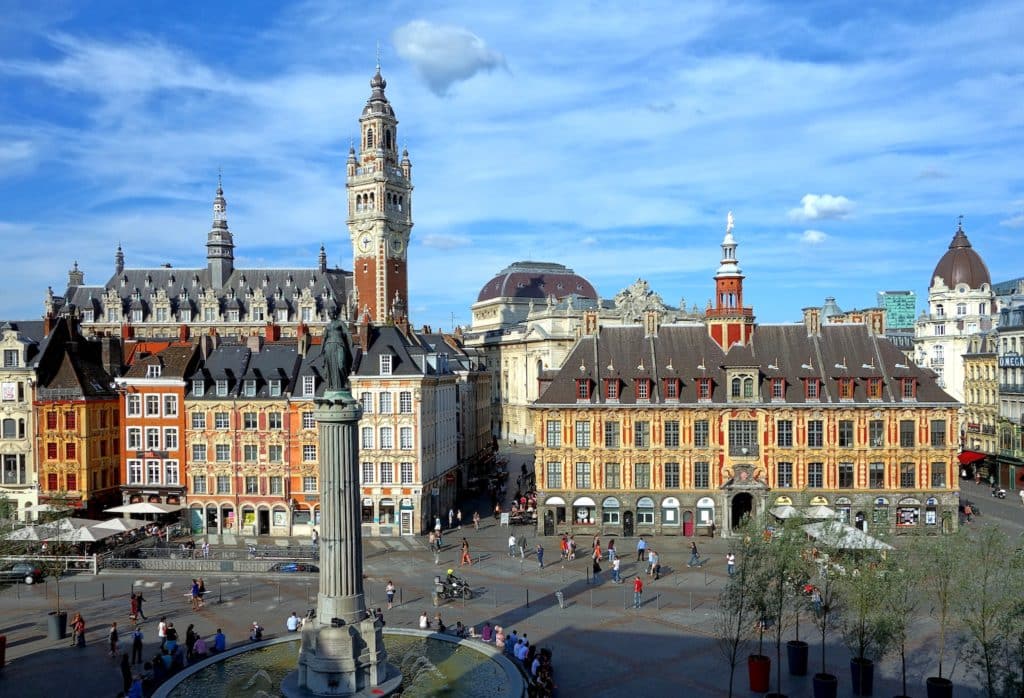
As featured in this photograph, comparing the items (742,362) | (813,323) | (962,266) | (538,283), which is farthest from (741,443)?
(538,283)

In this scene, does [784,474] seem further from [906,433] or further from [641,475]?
[641,475]

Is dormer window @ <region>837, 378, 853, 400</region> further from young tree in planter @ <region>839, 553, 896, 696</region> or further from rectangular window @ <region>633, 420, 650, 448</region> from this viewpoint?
young tree in planter @ <region>839, 553, 896, 696</region>

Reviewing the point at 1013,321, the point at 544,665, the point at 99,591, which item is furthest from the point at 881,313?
the point at 99,591

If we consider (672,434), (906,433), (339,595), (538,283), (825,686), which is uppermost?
(538,283)

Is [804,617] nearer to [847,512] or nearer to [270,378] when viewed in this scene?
[847,512]

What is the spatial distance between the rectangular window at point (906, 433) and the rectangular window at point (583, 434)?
21.1 m

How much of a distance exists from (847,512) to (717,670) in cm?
2935

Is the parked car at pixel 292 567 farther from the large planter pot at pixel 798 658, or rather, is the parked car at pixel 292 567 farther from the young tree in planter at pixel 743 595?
the large planter pot at pixel 798 658

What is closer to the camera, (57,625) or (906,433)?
(57,625)

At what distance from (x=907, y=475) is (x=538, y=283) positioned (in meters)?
114

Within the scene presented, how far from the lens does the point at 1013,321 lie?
3265 inches

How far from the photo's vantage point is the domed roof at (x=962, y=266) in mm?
104250

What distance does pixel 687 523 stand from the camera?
57688 mm

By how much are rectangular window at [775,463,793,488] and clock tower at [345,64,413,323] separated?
71.1 metres
